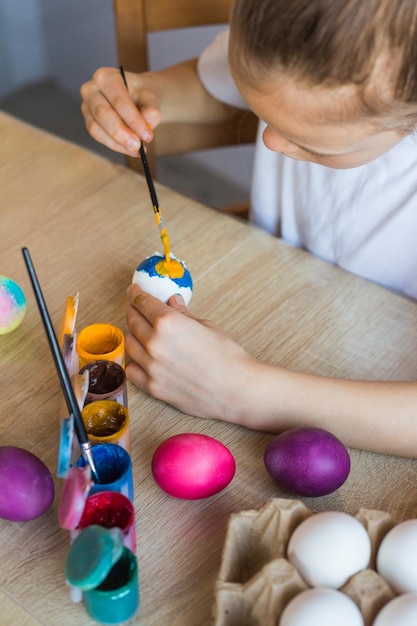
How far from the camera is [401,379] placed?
79 centimetres

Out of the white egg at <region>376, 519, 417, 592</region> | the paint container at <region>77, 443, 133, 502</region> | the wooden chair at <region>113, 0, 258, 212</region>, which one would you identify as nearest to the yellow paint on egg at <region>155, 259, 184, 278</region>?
the paint container at <region>77, 443, 133, 502</region>

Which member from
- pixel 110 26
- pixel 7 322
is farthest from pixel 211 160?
pixel 7 322

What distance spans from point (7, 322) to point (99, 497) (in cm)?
29

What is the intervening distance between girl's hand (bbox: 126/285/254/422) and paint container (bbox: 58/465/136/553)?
0.57 feet

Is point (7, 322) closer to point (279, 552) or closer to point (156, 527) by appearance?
point (156, 527)

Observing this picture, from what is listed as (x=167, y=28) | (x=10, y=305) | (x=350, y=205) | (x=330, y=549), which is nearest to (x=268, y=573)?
(x=330, y=549)

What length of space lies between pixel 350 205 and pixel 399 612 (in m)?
0.64

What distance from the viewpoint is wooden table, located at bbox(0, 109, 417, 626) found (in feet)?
2.03

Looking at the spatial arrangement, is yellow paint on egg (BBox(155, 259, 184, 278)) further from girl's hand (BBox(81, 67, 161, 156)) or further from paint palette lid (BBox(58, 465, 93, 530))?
paint palette lid (BBox(58, 465, 93, 530))

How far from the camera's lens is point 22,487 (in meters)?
0.62

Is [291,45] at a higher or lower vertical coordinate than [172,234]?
higher

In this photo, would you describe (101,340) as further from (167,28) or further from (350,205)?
(167,28)

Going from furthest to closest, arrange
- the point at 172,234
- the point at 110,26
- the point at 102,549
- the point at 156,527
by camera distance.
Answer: the point at 110,26 → the point at 172,234 → the point at 156,527 → the point at 102,549

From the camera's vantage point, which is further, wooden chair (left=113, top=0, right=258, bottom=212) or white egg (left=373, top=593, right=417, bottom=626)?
wooden chair (left=113, top=0, right=258, bottom=212)
